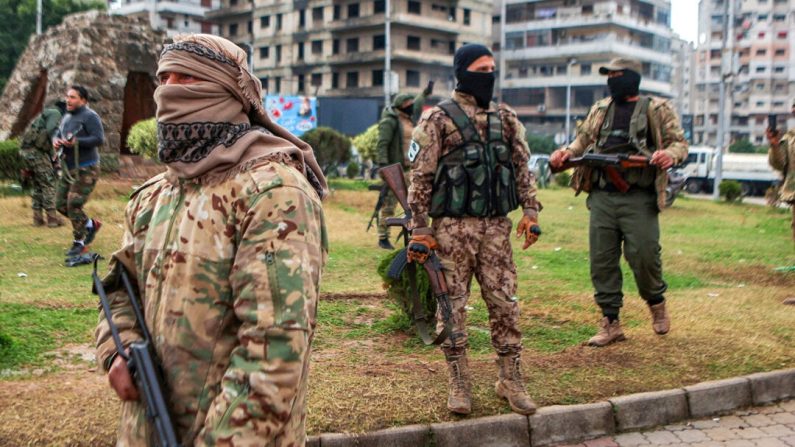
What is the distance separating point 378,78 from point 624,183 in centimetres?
5308

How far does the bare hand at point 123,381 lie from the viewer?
2141mm

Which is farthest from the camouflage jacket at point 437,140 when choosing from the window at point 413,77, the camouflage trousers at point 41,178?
the window at point 413,77

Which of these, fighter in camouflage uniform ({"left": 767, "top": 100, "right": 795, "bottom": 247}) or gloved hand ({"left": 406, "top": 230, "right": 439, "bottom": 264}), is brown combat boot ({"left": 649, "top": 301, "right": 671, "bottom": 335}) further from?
fighter in camouflage uniform ({"left": 767, "top": 100, "right": 795, "bottom": 247})

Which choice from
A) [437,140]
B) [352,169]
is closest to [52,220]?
[437,140]

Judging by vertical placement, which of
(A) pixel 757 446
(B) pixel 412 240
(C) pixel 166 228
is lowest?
(A) pixel 757 446

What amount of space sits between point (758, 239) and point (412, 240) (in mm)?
10534

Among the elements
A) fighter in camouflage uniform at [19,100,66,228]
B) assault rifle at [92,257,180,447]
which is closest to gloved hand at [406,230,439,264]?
assault rifle at [92,257,180,447]

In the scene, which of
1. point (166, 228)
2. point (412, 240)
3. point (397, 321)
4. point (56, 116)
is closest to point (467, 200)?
point (412, 240)

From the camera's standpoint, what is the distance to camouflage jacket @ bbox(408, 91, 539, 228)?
15.4 feet

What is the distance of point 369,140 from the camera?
65.0 ft

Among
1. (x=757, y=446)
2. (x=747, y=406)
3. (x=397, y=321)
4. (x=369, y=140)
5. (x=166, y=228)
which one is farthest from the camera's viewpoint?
(x=369, y=140)

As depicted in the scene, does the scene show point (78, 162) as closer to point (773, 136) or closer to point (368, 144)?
point (773, 136)

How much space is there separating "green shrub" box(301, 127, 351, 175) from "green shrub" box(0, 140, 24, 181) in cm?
598

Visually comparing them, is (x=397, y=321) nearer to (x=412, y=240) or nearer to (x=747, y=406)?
(x=412, y=240)
